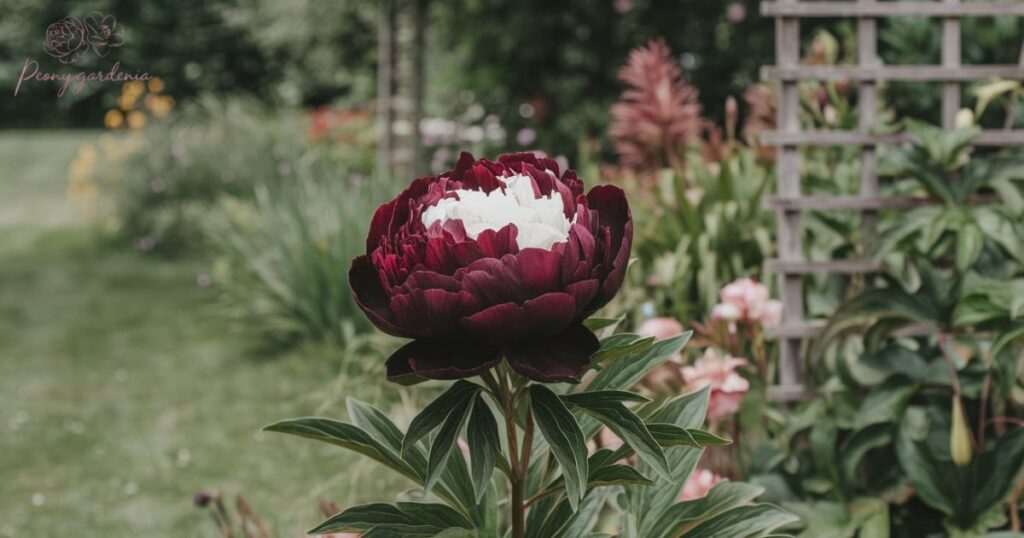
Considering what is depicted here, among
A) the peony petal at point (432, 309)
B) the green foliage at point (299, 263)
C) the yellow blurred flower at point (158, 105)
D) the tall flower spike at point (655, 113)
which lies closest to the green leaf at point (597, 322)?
the peony petal at point (432, 309)

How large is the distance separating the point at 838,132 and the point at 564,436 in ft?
6.18

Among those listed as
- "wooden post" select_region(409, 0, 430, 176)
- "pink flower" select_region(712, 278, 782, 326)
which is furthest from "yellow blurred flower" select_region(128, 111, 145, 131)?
"pink flower" select_region(712, 278, 782, 326)

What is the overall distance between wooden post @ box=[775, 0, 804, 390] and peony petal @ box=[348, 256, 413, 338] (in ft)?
6.05

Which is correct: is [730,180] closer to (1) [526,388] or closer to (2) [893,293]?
(2) [893,293]

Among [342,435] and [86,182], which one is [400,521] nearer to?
[342,435]

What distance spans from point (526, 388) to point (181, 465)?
2870 mm

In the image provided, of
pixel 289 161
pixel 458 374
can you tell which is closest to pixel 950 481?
pixel 458 374

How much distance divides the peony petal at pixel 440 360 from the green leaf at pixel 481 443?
78 millimetres

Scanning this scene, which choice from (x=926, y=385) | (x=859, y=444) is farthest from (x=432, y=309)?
(x=926, y=385)

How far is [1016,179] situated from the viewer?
8.07 ft

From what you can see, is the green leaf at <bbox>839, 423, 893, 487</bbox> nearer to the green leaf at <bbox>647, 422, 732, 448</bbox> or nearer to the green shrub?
the green leaf at <bbox>647, 422, 732, 448</bbox>

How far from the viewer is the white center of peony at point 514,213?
3.34 feet

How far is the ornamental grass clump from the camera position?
990mm

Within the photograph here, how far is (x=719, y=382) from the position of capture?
219 centimetres
